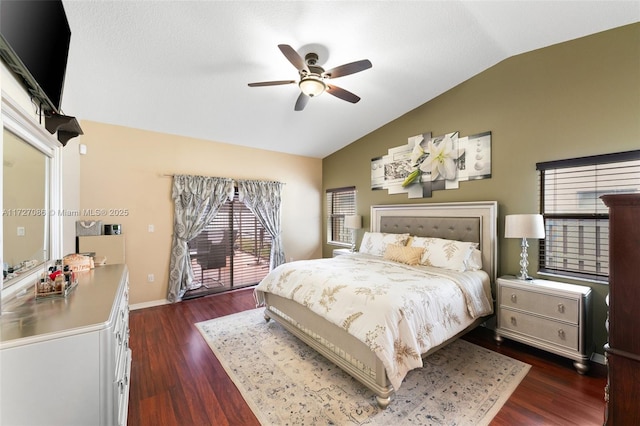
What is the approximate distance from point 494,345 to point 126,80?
4864 millimetres

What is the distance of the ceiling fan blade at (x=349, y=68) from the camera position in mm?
2238

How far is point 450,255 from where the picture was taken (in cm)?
306

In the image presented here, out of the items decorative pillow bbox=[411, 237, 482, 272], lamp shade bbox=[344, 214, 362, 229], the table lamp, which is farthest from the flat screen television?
lamp shade bbox=[344, 214, 362, 229]

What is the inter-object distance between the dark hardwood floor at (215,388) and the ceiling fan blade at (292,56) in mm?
2730

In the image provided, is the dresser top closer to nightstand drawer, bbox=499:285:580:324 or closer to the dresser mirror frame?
the dresser mirror frame

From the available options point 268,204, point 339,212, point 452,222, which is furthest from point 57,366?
point 339,212

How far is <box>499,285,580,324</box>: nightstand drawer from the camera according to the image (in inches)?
90.6

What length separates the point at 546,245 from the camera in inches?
111

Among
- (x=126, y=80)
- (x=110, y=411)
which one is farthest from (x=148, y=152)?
(x=110, y=411)

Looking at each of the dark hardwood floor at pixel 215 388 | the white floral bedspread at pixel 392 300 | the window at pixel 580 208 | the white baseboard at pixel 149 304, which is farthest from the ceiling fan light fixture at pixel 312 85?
the white baseboard at pixel 149 304

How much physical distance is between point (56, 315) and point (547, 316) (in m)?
3.61

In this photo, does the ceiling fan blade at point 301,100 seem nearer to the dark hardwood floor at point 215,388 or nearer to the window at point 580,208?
the window at point 580,208

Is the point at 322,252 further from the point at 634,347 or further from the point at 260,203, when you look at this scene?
the point at 634,347

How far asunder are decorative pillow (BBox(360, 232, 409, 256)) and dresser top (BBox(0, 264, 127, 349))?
3.16 metres
